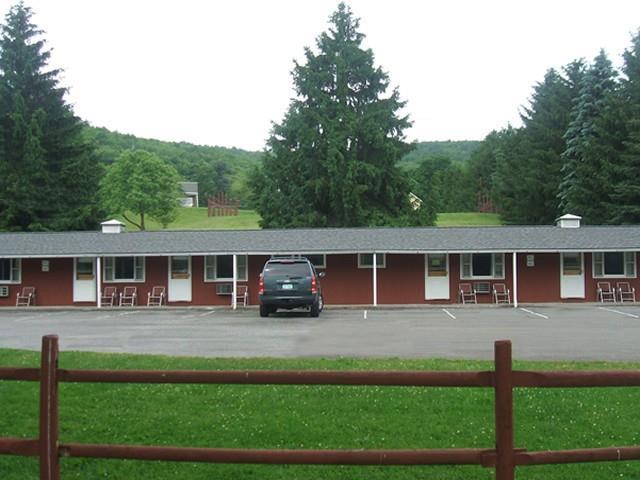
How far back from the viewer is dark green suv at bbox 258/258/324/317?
2475cm

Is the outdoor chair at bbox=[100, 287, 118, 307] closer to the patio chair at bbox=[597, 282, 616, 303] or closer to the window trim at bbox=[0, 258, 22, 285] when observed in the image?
the window trim at bbox=[0, 258, 22, 285]

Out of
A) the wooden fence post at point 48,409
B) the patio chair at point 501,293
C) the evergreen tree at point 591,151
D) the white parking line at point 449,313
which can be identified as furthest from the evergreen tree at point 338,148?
the wooden fence post at point 48,409

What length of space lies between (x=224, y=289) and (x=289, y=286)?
8178mm

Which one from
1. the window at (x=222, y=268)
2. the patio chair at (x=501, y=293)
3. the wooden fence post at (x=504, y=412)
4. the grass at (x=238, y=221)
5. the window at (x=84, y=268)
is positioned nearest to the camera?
the wooden fence post at (x=504, y=412)

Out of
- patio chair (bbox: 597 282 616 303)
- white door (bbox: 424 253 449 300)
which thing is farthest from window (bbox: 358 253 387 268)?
patio chair (bbox: 597 282 616 303)

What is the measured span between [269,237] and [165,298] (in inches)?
200

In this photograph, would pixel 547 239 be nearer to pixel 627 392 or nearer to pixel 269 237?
pixel 269 237

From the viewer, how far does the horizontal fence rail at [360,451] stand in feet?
14.4

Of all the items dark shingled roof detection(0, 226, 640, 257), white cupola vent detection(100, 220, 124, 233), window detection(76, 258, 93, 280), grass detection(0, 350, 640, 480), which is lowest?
grass detection(0, 350, 640, 480)

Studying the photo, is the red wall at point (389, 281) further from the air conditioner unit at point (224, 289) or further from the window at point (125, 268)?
the window at point (125, 268)

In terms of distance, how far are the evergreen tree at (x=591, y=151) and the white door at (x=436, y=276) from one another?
2007 centimetres

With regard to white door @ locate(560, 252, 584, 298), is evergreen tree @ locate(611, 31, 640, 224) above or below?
above

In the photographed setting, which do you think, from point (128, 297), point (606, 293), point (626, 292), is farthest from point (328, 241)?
point (626, 292)

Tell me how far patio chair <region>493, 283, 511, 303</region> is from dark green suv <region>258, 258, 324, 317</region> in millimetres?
9817
